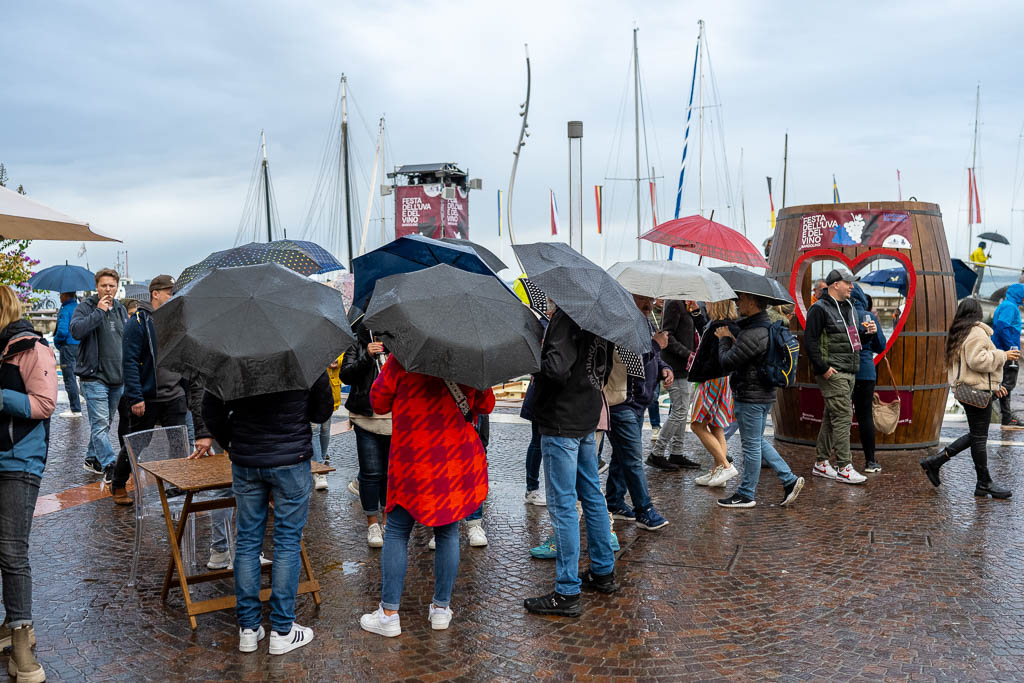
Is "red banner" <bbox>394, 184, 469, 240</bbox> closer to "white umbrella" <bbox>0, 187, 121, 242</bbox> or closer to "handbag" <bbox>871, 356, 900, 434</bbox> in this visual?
"handbag" <bbox>871, 356, 900, 434</bbox>

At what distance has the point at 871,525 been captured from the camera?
19.3 ft

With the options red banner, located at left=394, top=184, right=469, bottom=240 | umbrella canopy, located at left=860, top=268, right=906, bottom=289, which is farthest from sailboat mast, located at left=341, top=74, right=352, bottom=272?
red banner, located at left=394, top=184, right=469, bottom=240

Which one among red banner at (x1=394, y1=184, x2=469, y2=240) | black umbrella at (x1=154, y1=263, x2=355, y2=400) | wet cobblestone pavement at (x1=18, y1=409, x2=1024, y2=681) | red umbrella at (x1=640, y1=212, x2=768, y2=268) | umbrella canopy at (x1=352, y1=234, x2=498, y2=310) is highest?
red banner at (x1=394, y1=184, x2=469, y2=240)

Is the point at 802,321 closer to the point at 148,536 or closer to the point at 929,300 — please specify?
the point at 929,300

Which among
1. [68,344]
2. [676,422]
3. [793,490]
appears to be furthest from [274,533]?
[68,344]

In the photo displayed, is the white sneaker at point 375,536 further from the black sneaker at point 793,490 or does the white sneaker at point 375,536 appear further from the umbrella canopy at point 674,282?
the black sneaker at point 793,490

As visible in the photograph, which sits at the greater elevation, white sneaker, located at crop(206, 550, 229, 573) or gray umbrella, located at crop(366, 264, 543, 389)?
gray umbrella, located at crop(366, 264, 543, 389)

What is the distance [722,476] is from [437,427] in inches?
157

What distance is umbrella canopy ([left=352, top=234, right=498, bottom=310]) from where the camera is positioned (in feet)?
15.3

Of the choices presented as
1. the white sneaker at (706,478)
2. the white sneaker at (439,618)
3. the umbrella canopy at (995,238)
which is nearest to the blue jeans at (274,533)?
the white sneaker at (439,618)

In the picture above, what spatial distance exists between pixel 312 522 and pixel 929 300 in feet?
21.4

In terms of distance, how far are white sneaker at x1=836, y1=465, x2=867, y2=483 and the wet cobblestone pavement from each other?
1.47 feet

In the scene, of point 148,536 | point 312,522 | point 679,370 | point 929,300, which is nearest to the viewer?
point 148,536

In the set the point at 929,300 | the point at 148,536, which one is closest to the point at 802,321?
the point at 929,300
